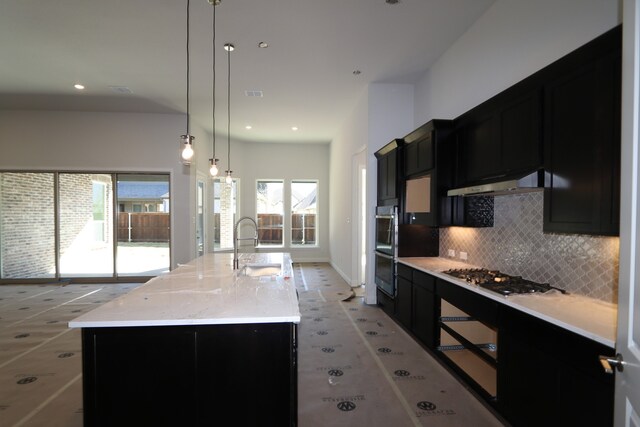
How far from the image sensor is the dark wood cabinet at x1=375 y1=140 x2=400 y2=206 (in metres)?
4.26

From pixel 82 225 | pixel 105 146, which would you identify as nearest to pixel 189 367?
pixel 105 146

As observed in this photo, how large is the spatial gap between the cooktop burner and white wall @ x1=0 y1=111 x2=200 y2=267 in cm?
547

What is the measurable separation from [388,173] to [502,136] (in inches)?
77.6

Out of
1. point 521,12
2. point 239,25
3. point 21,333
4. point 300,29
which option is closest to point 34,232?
point 21,333

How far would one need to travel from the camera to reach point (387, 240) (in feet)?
14.2

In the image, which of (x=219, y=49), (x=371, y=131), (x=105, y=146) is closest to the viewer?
(x=219, y=49)

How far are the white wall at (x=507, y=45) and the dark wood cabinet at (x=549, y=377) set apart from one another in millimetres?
1871

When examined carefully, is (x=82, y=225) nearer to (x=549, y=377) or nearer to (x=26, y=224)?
(x=26, y=224)

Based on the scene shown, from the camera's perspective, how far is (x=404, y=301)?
3.83 meters

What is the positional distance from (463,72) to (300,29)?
1857 mm

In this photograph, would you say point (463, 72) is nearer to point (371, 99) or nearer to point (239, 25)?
point (371, 99)

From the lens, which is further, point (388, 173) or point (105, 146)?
point (105, 146)

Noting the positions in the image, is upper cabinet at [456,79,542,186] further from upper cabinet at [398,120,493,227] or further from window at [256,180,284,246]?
window at [256,180,284,246]

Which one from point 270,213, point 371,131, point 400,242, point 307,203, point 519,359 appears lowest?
point 519,359
